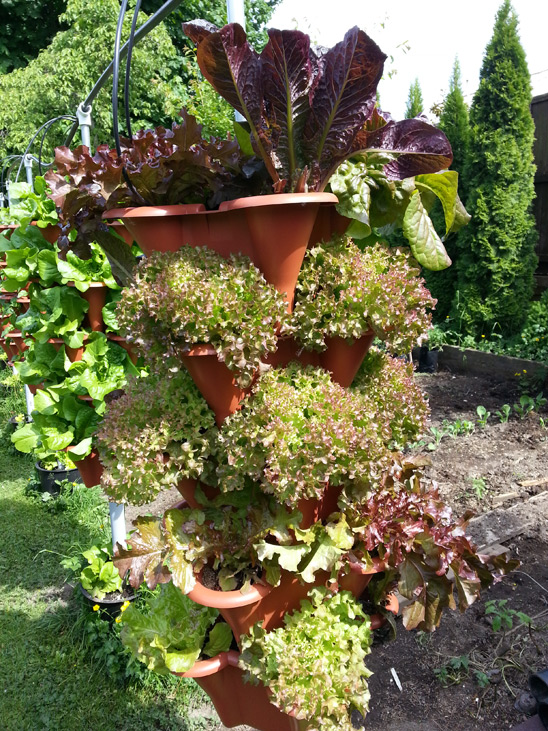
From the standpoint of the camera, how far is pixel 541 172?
6809mm

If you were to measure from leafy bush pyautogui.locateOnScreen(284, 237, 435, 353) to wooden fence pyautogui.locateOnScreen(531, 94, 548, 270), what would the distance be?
6621 mm

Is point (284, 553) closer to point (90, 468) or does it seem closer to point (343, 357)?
point (343, 357)

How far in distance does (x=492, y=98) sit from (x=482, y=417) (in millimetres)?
3929

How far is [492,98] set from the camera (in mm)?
6270

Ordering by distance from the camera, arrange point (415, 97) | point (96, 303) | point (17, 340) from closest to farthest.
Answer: point (96, 303) < point (17, 340) < point (415, 97)

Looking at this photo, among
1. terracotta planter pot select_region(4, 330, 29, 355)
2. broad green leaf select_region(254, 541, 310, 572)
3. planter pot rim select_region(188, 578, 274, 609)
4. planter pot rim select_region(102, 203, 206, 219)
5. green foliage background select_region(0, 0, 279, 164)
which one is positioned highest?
green foliage background select_region(0, 0, 279, 164)

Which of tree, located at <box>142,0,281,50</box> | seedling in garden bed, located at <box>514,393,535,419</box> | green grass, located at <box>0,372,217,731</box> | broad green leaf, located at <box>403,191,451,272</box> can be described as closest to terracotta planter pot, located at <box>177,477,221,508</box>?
broad green leaf, located at <box>403,191,451,272</box>

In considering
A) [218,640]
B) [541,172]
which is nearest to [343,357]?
[218,640]

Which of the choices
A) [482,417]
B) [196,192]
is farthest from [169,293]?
[482,417]

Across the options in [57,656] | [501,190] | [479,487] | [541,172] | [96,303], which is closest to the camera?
[96,303]

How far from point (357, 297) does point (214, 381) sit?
12.6 inches

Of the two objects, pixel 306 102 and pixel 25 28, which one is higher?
pixel 25 28

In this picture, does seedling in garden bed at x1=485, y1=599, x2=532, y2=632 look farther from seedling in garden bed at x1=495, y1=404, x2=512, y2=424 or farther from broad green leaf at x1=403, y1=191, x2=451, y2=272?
seedling in garden bed at x1=495, y1=404, x2=512, y2=424

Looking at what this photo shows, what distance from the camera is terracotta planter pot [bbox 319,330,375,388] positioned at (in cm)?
110
